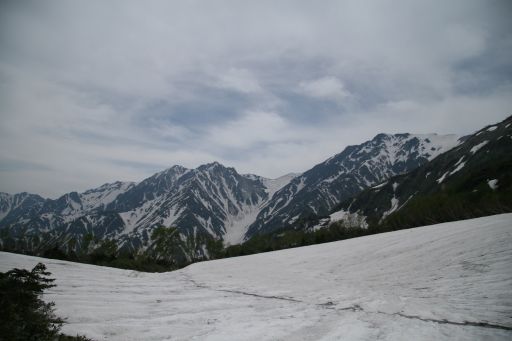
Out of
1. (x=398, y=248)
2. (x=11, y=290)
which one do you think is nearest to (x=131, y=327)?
(x=11, y=290)

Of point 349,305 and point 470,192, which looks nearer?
point 349,305

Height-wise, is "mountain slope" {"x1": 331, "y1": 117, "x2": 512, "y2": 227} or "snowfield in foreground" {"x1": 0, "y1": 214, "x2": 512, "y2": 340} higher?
"mountain slope" {"x1": 331, "y1": 117, "x2": 512, "y2": 227}

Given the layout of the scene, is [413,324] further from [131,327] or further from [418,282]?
[131,327]

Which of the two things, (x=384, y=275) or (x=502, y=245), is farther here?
(x=384, y=275)

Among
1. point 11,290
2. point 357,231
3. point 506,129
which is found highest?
point 506,129

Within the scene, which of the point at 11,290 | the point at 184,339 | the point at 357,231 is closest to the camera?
the point at 184,339

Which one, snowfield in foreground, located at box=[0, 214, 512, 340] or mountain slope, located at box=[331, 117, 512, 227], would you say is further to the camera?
mountain slope, located at box=[331, 117, 512, 227]

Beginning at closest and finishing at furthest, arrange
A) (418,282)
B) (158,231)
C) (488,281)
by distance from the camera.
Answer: (488,281) < (418,282) < (158,231)

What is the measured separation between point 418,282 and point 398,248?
334 inches

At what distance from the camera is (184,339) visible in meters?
7.06

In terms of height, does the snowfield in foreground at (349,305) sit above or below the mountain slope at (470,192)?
below

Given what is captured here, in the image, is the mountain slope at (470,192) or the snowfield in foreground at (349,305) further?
the mountain slope at (470,192)

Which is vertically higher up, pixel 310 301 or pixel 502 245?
pixel 502 245

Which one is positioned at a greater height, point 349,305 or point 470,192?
point 470,192
